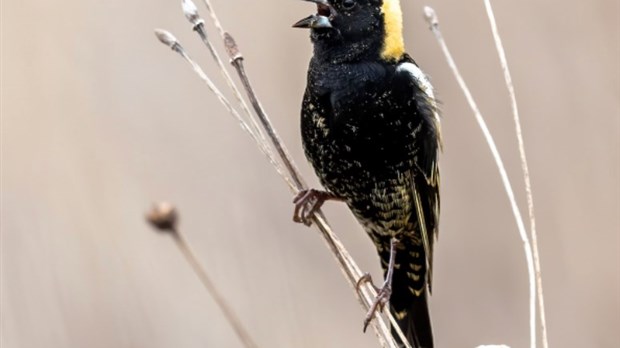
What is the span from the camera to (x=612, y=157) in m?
4.13

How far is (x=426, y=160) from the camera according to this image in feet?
11.2

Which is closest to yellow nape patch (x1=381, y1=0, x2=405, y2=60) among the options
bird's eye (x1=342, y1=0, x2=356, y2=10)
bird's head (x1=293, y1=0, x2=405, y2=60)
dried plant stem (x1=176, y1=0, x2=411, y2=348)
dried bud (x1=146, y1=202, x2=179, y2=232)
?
bird's head (x1=293, y1=0, x2=405, y2=60)

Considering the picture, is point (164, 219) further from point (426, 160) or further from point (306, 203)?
point (426, 160)

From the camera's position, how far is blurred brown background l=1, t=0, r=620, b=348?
13.3 feet

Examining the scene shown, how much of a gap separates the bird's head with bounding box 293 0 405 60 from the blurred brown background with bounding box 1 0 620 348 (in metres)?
0.86

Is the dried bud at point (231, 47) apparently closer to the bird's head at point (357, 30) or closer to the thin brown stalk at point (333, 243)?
the thin brown stalk at point (333, 243)

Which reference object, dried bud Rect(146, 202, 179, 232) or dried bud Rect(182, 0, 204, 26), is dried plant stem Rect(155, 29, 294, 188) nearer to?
dried bud Rect(182, 0, 204, 26)

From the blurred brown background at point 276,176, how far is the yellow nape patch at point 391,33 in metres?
0.81

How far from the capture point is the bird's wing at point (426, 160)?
3.30 m

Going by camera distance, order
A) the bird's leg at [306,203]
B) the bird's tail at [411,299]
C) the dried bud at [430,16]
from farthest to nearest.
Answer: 1. the bird's tail at [411,299]
2. the bird's leg at [306,203]
3. the dried bud at [430,16]

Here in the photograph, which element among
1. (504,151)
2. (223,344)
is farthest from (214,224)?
(504,151)

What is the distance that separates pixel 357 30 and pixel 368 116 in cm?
28

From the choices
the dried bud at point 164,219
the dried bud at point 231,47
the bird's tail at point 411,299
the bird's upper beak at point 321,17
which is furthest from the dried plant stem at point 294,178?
the bird's tail at point 411,299

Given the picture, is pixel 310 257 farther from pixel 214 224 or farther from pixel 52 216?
pixel 52 216
